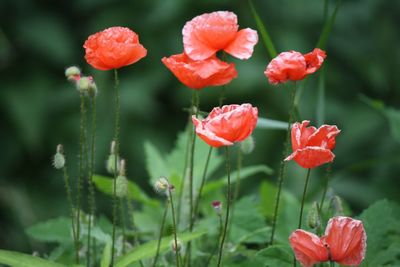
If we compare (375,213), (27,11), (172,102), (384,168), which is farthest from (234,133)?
(27,11)

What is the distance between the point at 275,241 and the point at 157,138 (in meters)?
1.77

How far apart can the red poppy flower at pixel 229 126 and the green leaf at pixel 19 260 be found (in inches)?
9.2

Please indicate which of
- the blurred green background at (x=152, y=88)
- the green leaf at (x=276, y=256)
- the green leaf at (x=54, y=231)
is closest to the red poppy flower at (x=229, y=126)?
the green leaf at (x=276, y=256)

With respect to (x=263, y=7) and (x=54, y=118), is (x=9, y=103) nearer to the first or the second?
(x=54, y=118)

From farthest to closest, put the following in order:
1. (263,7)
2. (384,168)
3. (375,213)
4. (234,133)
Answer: (263,7)
(384,168)
(375,213)
(234,133)

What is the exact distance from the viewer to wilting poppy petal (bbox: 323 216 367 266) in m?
0.77

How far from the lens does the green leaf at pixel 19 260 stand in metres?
0.83

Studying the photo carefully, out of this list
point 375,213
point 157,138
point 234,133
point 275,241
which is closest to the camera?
point 234,133

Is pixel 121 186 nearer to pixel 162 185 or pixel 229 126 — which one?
pixel 162 185

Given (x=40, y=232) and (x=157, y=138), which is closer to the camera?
(x=40, y=232)

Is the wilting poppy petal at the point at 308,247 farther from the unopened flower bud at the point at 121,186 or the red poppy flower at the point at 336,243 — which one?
the unopened flower bud at the point at 121,186

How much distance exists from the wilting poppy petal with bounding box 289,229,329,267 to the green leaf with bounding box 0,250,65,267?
273mm

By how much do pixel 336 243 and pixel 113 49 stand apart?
0.32 m

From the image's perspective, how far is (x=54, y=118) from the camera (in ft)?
9.62
